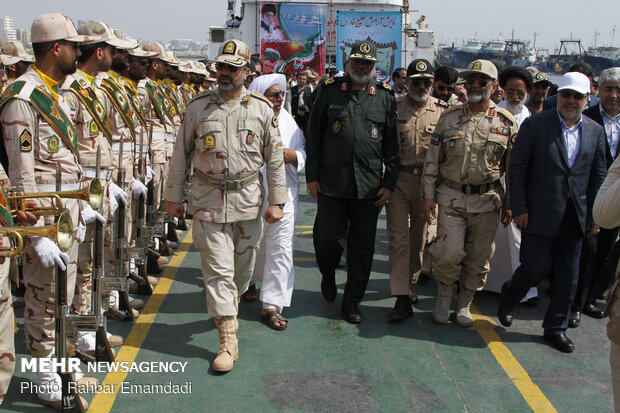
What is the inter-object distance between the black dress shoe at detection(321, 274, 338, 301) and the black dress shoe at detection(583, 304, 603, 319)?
2.38m

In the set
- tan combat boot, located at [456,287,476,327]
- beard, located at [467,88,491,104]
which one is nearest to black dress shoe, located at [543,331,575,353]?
tan combat boot, located at [456,287,476,327]

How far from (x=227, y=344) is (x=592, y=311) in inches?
137

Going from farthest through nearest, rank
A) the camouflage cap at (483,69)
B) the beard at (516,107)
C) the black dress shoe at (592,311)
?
the beard at (516,107), the black dress shoe at (592,311), the camouflage cap at (483,69)

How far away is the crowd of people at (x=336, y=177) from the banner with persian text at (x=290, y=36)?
35.9ft

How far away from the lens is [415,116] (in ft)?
17.0

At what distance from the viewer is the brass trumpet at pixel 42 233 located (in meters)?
2.75

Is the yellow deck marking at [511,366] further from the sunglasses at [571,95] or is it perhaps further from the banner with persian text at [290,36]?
the banner with persian text at [290,36]

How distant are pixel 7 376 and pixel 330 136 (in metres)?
2.85

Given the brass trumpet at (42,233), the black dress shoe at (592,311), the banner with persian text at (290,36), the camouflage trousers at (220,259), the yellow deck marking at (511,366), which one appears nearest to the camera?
the brass trumpet at (42,233)

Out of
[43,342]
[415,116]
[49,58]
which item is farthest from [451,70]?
[43,342]

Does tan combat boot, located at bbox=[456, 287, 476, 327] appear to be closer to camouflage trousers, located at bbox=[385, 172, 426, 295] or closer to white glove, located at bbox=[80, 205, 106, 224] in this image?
camouflage trousers, located at bbox=[385, 172, 426, 295]

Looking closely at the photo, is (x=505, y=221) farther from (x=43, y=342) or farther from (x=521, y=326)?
(x=43, y=342)

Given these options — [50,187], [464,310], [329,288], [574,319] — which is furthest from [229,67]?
[574,319]

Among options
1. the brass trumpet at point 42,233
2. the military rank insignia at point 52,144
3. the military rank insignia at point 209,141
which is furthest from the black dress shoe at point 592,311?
the military rank insignia at point 52,144
